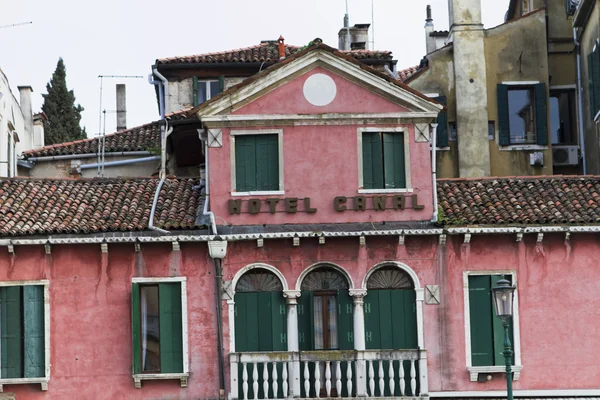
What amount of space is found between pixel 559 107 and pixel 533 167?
208 cm

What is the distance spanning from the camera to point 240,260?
1262 inches

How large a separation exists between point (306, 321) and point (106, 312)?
441 centimetres

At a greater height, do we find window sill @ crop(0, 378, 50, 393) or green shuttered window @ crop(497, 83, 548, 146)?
green shuttered window @ crop(497, 83, 548, 146)

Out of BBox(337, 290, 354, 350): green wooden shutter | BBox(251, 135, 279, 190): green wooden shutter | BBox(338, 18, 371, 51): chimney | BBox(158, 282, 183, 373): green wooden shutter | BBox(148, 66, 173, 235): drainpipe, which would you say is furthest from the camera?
BBox(338, 18, 371, 51): chimney

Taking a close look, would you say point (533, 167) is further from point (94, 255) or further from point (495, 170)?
point (94, 255)

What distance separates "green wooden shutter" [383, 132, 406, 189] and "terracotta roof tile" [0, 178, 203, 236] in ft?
14.1

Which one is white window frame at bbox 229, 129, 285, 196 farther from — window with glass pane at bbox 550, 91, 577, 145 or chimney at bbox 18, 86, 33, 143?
chimney at bbox 18, 86, 33, 143

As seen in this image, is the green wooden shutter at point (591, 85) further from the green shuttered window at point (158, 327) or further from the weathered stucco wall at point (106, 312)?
the green shuttered window at point (158, 327)

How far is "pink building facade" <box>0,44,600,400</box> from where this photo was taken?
103 feet

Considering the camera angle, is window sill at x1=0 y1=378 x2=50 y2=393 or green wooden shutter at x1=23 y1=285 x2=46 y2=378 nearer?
window sill at x1=0 y1=378 x2=50 y2=393

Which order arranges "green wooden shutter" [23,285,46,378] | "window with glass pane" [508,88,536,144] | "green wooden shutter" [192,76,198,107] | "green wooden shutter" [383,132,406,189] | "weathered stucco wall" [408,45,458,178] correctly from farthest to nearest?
"green wooden shutter" [192,76,198,107] < "weathered stucco wall" [408,45,458,178] < "window with glass pane" [508,88,536,144] < "green wooden shutter" [383,132,406,189] < "green wooden shutter" [23,285,46,378]

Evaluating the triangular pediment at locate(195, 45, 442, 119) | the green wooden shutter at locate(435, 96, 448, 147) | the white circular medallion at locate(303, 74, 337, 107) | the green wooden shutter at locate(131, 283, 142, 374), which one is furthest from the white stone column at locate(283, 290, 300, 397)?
the green wooden shutter at locate(435, 96, 448, 147)

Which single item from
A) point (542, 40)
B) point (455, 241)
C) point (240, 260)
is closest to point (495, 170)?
point (542, 40)

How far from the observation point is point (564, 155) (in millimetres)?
39938
